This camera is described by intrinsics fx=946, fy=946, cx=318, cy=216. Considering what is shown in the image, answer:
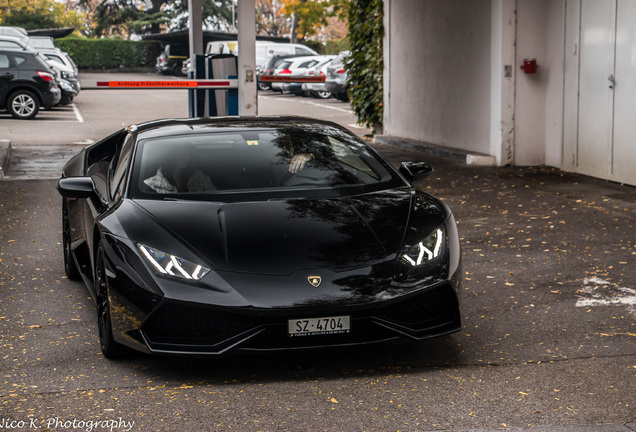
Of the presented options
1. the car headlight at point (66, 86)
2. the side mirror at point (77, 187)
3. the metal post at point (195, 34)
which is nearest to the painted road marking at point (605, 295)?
the side mirror at point (77, 187)

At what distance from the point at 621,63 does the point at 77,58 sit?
199 feet

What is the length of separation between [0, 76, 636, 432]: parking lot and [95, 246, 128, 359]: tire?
0.07 m

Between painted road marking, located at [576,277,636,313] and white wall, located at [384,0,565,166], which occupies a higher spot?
white wall, located at [384,0,565,166]

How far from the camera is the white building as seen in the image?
1188 centimetres

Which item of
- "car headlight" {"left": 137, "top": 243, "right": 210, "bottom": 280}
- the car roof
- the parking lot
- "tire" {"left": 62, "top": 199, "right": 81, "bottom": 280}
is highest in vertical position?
the car roof

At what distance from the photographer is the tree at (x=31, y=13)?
2864 inches

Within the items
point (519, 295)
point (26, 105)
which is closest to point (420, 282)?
point (519, 295)

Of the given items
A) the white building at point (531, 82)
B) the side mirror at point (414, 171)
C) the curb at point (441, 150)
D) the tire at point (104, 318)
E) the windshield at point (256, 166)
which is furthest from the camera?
the curb at point (441, 150)

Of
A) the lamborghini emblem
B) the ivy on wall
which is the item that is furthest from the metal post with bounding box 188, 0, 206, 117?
the lamborghini emblem

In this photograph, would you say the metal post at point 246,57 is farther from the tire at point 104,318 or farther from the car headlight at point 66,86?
the car headlight at point 66,86

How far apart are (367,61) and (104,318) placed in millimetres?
15751

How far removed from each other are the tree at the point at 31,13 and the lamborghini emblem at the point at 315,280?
71.5 metres

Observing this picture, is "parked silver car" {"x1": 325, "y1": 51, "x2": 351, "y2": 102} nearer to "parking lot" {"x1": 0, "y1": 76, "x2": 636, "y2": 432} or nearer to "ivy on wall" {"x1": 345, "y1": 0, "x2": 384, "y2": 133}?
"ivy on wall" {"x1": 345, "y1": 0, "x2": 384, "y2": 133}

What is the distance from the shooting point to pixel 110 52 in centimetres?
6869
